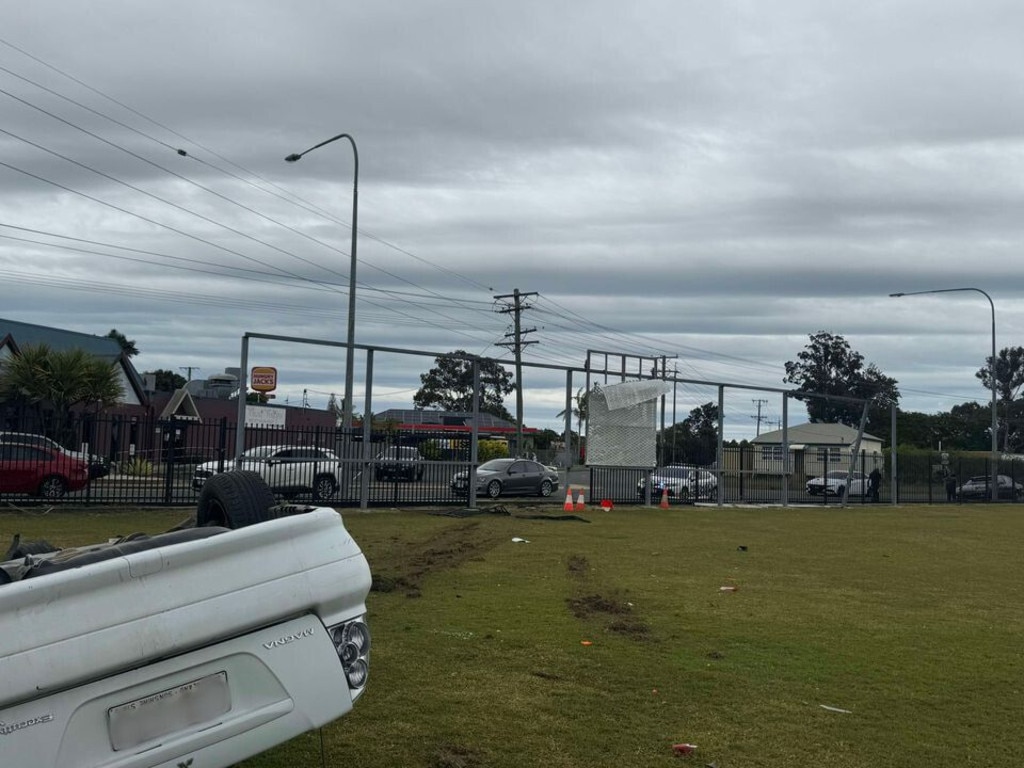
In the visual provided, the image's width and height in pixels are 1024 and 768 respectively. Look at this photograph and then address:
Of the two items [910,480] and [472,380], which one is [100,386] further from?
[910,480]

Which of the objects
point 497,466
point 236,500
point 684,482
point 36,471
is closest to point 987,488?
point 684,482

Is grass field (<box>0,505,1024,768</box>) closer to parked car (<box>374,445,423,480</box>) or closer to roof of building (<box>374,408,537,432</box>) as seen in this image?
parked car (<box>374,445,423,480</box>)

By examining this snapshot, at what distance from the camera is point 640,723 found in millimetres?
5910

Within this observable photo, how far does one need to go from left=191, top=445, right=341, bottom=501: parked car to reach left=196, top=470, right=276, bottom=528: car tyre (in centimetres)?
1477

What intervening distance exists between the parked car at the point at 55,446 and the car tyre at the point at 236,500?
657 inches

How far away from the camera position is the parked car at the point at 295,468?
64.6 feet

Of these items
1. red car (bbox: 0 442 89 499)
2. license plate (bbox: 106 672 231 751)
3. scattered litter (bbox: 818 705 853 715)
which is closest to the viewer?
license plate (bbox: 106 672 231 751)

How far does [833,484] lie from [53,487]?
2320cm

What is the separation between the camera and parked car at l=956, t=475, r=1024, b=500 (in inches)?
1790

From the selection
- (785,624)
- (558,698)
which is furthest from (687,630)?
(558,698)

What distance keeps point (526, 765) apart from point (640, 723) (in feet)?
3.26

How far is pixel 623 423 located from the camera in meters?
25.2

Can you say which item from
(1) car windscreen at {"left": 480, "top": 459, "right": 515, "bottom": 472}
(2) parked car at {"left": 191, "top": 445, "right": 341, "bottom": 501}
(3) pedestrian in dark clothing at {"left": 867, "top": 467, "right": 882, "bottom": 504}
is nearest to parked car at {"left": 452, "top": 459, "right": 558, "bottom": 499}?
(1) car windscreen at {"left": 480, "top": 459, "right": 515, "bottom": 472}

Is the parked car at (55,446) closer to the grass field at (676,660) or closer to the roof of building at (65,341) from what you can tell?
the grass field at (676,660)
